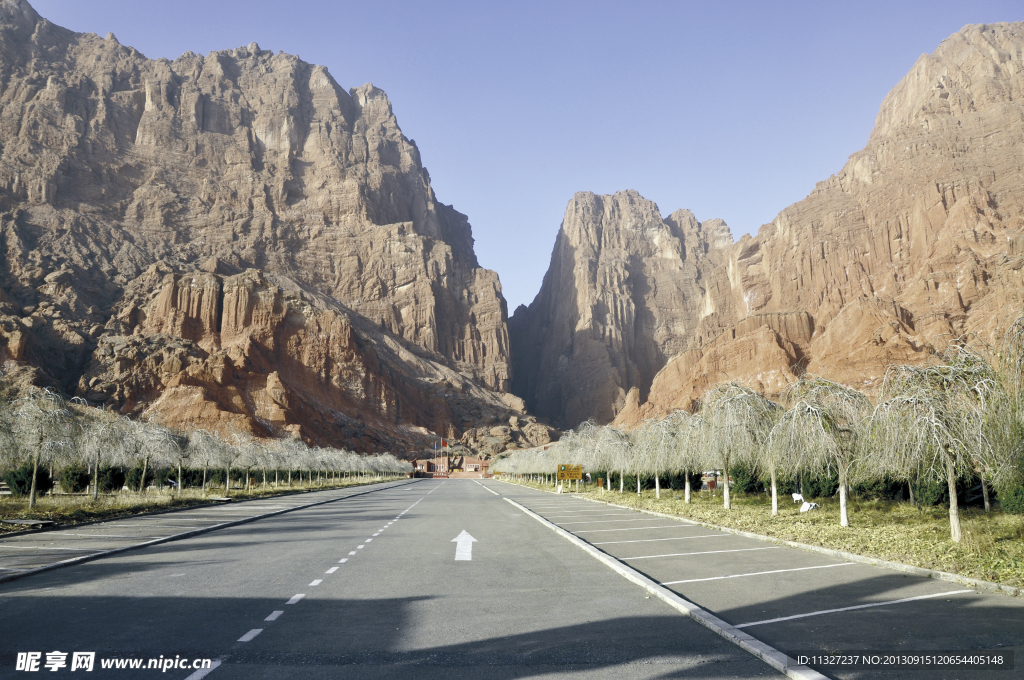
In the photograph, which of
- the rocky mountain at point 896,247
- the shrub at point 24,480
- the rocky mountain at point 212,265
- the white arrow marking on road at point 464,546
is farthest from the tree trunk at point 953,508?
the rocky mountain at point 212,265

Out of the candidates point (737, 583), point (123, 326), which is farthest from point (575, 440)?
point (123, 326)

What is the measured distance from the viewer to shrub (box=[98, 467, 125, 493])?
4178 centimetres

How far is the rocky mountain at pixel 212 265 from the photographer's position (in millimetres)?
108188

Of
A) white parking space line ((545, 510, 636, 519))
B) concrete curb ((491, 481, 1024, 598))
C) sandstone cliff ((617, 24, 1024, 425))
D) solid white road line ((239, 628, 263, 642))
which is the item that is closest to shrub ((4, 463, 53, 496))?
white parking space line ((545, 510, 636, 519))

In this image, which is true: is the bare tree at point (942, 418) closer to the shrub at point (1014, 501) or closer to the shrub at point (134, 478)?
the shrub at point (1014, 501)

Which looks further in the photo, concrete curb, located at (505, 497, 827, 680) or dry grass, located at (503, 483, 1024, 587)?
dry grass, located at (503, 483, 1024, 587)

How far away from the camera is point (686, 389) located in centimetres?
14388

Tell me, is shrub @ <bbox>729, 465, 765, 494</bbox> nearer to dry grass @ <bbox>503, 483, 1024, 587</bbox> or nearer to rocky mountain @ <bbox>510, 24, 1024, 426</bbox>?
dry grass @ <bbox>503, 483, 1024, 587</bbox>

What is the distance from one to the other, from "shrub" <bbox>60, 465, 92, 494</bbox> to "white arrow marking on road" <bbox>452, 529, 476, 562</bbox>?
1279 inches

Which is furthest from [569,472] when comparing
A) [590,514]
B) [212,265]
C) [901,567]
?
[212,265]

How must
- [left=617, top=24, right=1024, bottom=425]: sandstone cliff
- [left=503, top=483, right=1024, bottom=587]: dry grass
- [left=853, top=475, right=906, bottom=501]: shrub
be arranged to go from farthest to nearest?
[left=617, top=24, right=1024, bottom=425]: sandstone cliff
[left=853, top=475, right=906, bottom=501]: shrub
[left=503, top=483, right=1024, bottom=587]: dry grass

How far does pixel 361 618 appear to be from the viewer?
8086 mm

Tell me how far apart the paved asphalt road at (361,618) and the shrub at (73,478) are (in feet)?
103

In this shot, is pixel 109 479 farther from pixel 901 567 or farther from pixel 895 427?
pixel 901 567
